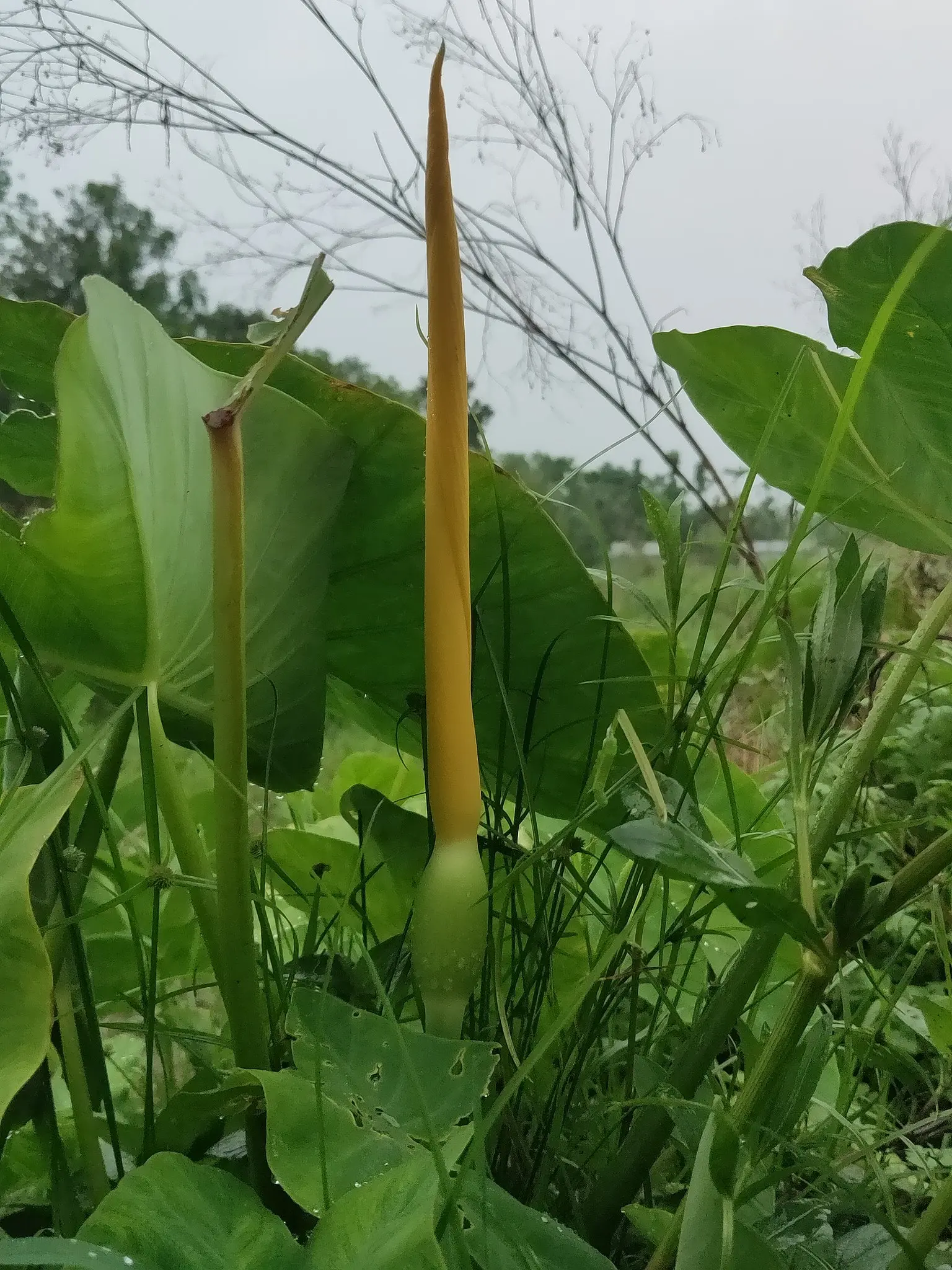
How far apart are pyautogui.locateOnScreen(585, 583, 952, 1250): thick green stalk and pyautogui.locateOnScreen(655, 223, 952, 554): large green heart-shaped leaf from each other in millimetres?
51

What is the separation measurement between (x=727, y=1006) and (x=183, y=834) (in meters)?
0.14

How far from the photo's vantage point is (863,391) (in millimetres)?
240

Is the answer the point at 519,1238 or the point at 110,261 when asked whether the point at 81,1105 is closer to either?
the point at 519,1238

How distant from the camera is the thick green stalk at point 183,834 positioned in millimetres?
204

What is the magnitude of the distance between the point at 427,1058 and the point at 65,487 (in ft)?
0.54

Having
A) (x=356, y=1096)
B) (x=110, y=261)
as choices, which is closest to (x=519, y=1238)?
(x=356, y=1096)

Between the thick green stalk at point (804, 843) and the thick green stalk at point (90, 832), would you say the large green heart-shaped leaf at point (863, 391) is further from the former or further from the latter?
the thick green stalk at point (90, 832)

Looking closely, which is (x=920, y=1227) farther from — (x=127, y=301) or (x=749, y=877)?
(x=127, y=301)

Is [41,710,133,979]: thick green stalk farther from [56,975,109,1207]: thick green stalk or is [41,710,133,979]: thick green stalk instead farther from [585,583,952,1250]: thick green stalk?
[585,583,952,1250]: thick green stalk

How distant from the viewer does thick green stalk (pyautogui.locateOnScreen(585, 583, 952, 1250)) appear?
0.18m

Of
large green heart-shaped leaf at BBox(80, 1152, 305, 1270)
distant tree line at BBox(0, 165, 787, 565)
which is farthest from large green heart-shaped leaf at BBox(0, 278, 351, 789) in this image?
distant tree line at BBox(0, 165, 787, 565)

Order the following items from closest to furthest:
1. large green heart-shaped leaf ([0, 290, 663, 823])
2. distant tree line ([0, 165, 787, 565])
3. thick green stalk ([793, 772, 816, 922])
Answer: thick green stalk ([793, 772, 816, 922])
large green heart-shaped leaf ([0, 290, 663, 823])
distant tree line ([0, 165, 787, 565])

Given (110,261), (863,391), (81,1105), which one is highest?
(110,261)

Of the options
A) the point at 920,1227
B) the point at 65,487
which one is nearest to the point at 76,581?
the point at 65,487
